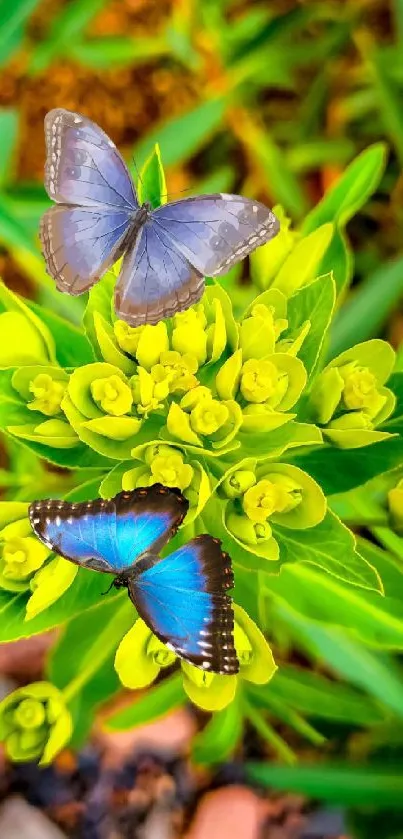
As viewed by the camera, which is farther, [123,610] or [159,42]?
[159,42]

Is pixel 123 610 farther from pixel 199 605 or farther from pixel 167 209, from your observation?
pixel 167 209

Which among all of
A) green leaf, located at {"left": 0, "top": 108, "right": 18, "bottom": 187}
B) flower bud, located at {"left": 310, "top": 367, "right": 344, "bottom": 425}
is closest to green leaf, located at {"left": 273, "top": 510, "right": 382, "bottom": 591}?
flower bud, located at {"left": 310, "top": 367, "right": 344, "bottom": 425}

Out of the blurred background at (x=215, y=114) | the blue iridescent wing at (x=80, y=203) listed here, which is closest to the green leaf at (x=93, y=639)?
the blue iridescent wing at (x=80, y=203)

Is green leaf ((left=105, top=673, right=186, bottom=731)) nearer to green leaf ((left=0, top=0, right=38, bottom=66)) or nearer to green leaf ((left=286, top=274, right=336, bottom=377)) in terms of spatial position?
green leaf ((left=286, top=274, right=336, bottom=377))

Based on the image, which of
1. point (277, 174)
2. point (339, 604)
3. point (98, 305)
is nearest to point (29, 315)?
point (98, 305)

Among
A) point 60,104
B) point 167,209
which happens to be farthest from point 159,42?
point 167,209

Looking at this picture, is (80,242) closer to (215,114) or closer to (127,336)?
(127,336)

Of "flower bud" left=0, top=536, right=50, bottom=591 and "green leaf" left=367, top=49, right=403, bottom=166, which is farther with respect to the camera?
"green leaf" left=367, top=49, right=403, bottom=166
